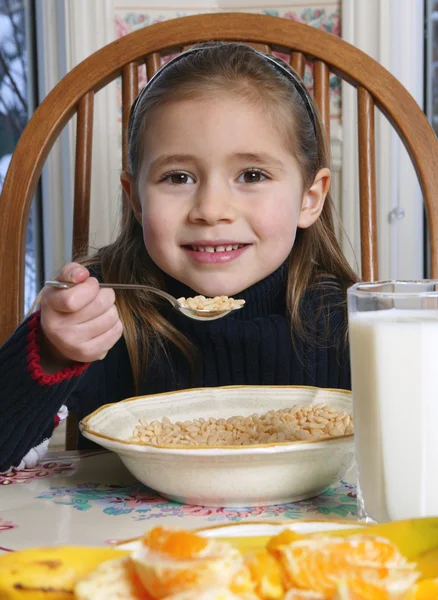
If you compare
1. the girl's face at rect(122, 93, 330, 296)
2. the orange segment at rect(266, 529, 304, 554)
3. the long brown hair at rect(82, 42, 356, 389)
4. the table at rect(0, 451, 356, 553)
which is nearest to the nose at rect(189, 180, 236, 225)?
the girl's face at rect(122, 93, 330, 296)

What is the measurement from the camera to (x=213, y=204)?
41.0 inches

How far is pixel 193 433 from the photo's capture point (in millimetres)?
683

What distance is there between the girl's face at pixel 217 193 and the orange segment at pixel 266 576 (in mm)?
755

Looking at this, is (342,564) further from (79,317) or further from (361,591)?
(79,317)

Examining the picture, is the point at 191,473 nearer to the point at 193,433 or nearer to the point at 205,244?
the point at 193,433

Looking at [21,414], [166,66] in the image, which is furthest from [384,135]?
[21,414]

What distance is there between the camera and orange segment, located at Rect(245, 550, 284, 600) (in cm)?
31

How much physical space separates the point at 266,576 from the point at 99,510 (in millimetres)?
293

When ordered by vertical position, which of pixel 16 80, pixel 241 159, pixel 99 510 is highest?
pixel 16 80

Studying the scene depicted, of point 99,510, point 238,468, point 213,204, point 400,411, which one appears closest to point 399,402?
point 400,411

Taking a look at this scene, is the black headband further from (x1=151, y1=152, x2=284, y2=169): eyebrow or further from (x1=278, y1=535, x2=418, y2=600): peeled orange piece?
(x1=278, y1=535, x2=418, y2=600): peeled orange piece

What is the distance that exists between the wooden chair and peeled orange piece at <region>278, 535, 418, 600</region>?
83 centimetres

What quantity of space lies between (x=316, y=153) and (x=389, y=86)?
0.50 feet

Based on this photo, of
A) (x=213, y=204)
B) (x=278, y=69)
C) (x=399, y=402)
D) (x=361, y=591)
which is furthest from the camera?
(x=278, y=69)
